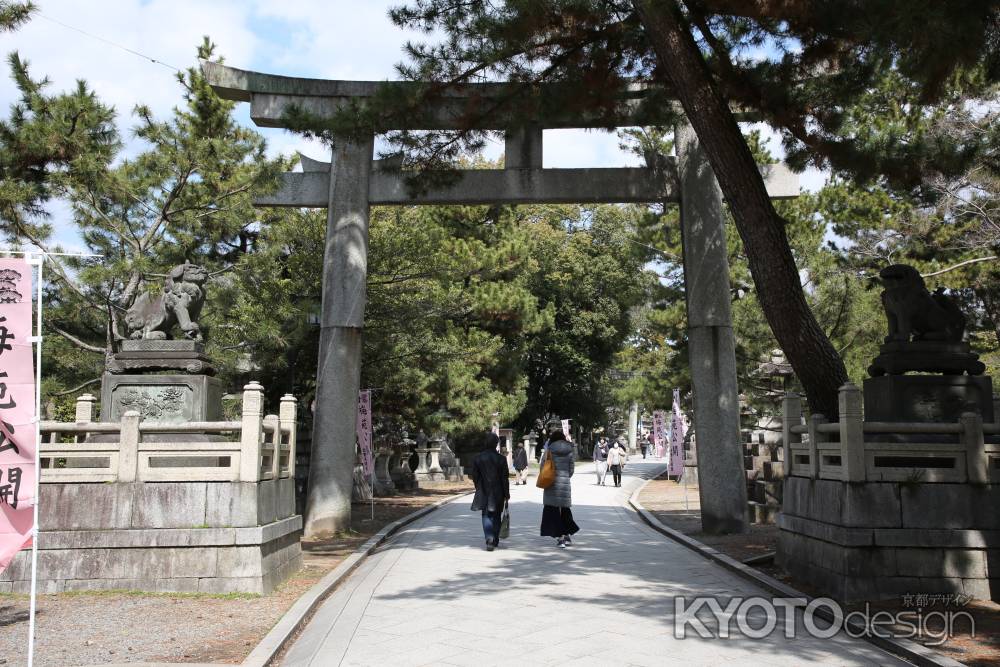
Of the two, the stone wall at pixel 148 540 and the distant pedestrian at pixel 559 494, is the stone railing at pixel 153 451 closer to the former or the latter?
the stone wall at pixel 148 540

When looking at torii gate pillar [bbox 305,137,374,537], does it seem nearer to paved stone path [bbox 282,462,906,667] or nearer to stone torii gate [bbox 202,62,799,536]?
stone torii gate [bbox 202,62,799,536]

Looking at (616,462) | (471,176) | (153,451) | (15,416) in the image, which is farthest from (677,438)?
(15,416)

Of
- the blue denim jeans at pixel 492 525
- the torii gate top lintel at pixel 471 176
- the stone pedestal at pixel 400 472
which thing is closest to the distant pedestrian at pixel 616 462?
the stone pedestal at pixel 400 472

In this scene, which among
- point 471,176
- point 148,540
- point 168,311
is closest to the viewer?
point 148,540

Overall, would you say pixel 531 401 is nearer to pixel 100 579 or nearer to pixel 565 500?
pixel 565 500

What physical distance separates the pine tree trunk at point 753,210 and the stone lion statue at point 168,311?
6312 mm

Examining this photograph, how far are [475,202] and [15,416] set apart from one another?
358 inches

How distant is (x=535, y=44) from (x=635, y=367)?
2532 centimetres

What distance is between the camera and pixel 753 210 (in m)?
9.22

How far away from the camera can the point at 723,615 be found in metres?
7.35

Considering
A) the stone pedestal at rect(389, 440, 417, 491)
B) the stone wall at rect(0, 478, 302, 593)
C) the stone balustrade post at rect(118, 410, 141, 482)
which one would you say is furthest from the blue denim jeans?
the stone pedestal at rect(389, 440, 417, 491)

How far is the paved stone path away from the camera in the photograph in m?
5.97

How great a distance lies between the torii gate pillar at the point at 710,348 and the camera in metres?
12.9

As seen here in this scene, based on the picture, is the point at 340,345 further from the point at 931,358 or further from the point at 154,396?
the point at 931,358
